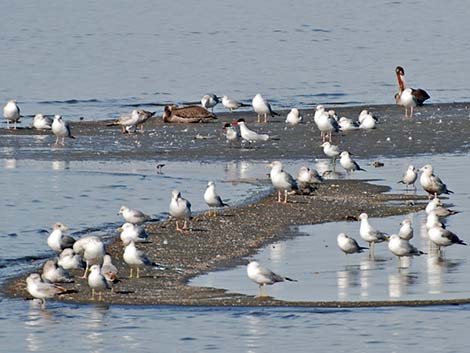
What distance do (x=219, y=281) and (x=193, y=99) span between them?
21883 millimetres

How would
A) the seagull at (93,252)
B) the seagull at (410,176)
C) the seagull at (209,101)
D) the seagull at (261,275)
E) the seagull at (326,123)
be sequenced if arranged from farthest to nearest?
the seagull at (209,101) < the seagull at (326,123) < the seagull at (410,176) < the seagull at (93,252) < the seagull at (261,275)

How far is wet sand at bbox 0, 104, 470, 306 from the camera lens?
14805 millimetres

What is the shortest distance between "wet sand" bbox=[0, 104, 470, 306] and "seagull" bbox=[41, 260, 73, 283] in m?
0.14

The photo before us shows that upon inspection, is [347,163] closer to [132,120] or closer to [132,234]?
[132,120]

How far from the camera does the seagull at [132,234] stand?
55.0 feet

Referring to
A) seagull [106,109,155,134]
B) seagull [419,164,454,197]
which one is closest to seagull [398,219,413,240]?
seagull [419,164,454,197]

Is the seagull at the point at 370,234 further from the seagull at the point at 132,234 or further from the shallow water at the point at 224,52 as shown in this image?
the shallow water at the point at 224,52

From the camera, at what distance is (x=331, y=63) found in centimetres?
4581

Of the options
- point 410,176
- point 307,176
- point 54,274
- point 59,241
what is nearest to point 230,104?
point 307,176

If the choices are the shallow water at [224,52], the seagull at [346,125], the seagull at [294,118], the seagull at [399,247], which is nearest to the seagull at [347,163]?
the seagull at [346,125]

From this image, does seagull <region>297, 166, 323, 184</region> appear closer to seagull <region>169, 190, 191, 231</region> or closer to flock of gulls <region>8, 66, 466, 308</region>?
flock of gulls <region>8, 66, 466, 308</region>

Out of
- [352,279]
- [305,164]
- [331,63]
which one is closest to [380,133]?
[305,164]

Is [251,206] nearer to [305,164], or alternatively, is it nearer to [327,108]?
[305,164]

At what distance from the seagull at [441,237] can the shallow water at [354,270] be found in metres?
0.17
